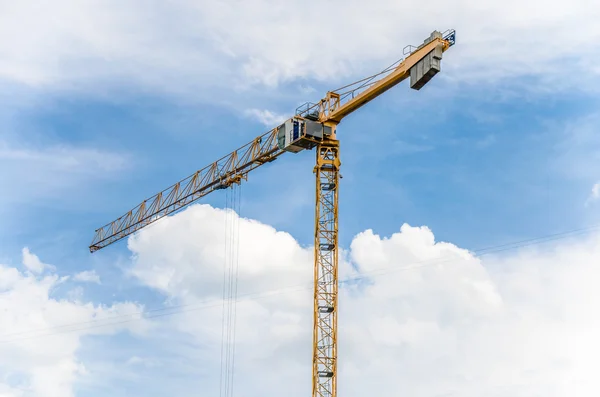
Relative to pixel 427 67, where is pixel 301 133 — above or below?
below

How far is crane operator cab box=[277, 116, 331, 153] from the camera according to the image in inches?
3155

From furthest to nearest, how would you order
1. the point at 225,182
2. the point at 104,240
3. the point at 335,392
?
the point at 104,240 < the point at 225,182 < the point at 335,392

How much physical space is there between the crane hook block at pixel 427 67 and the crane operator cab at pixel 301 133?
1198 centimetres

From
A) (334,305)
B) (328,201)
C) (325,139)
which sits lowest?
(334,305)

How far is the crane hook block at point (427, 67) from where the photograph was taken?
69.9 meters

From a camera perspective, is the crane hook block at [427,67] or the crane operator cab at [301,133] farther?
the crane operator cab at [301,133]

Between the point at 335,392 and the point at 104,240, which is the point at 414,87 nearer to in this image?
the point at 335,392

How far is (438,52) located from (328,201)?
63.3 ft

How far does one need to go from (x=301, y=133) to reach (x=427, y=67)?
15.5 metres

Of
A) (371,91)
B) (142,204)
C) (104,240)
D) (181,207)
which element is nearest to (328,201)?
(371,91)

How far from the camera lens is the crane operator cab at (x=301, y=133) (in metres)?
80.1

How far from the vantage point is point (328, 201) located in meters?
80.8

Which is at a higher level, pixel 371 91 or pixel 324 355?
pixel 371 91

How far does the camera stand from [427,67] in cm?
7056
